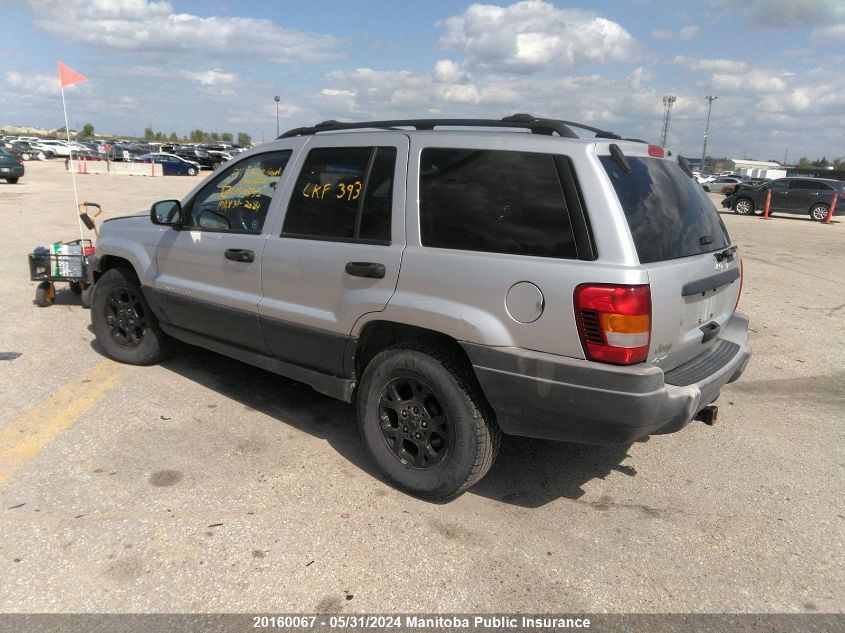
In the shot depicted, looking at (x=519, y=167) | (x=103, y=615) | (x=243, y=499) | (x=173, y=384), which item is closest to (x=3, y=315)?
(x=173, y=384)

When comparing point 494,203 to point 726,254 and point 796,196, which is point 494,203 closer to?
point 726,254

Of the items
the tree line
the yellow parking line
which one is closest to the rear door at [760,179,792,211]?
the yellow parking line

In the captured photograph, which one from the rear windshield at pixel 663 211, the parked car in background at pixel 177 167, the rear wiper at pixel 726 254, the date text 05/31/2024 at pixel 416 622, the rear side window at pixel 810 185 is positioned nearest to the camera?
the date text 05/31/2024 at pixel 416 622

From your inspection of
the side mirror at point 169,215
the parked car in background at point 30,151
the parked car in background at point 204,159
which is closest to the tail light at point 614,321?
the side mirror at point 169,215

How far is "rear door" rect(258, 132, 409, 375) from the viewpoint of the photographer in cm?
331

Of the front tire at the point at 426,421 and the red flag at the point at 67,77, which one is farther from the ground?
the red flag at the point at 67,77

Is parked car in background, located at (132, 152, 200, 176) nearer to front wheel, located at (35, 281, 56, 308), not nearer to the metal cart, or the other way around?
front wheel, located at (35, 281, 56, 308)

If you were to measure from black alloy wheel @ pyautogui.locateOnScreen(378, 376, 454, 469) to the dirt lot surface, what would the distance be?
0.84 ft

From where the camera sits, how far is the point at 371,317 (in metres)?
3.30

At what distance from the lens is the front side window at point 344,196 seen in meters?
3.37

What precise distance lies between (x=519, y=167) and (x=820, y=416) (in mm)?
3314

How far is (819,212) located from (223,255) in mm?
24734

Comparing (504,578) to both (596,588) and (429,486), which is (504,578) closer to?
(596,588)

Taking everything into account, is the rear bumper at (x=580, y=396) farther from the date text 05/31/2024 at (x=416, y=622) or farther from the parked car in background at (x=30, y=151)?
the parked car in background at (x=30, y=151)
